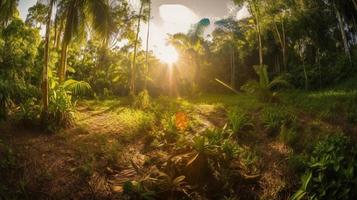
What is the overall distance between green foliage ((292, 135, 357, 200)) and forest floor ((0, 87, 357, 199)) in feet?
1.39

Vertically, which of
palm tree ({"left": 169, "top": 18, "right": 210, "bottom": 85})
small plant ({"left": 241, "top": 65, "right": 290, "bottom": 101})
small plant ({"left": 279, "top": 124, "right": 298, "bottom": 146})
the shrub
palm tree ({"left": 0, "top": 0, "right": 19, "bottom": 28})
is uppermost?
palm tree ({"left": 169, "top": 18, "right": 210, "bottom": 85})

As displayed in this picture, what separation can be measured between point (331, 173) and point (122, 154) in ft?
16.8

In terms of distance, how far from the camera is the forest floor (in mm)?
6457

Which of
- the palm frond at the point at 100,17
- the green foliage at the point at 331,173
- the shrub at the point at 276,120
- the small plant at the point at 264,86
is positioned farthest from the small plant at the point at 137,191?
the small plant at the point at 264,86

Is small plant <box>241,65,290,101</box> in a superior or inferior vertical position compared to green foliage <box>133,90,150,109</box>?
superior

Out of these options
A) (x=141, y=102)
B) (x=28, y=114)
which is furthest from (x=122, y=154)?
(x=141, y=102)

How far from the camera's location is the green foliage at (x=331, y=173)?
245 inches

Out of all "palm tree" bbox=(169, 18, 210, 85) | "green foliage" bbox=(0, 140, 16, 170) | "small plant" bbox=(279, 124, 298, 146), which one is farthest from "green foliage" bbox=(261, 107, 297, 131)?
"palm tree" bbox=(169, 18, 210, 85)

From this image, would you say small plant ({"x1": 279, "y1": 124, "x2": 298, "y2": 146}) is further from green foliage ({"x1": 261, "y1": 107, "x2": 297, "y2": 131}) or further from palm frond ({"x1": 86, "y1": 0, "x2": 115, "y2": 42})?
palm frond ({"x1": 86, "y1": 0, "x2": 115, "y2": 42})

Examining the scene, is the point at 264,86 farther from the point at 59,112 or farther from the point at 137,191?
the point at 137,191

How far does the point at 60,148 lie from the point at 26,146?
2.74 ft

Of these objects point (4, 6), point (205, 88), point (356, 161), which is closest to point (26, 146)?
point (4, 6)

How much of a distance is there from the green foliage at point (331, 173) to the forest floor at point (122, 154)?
423mm

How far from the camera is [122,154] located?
813cm
